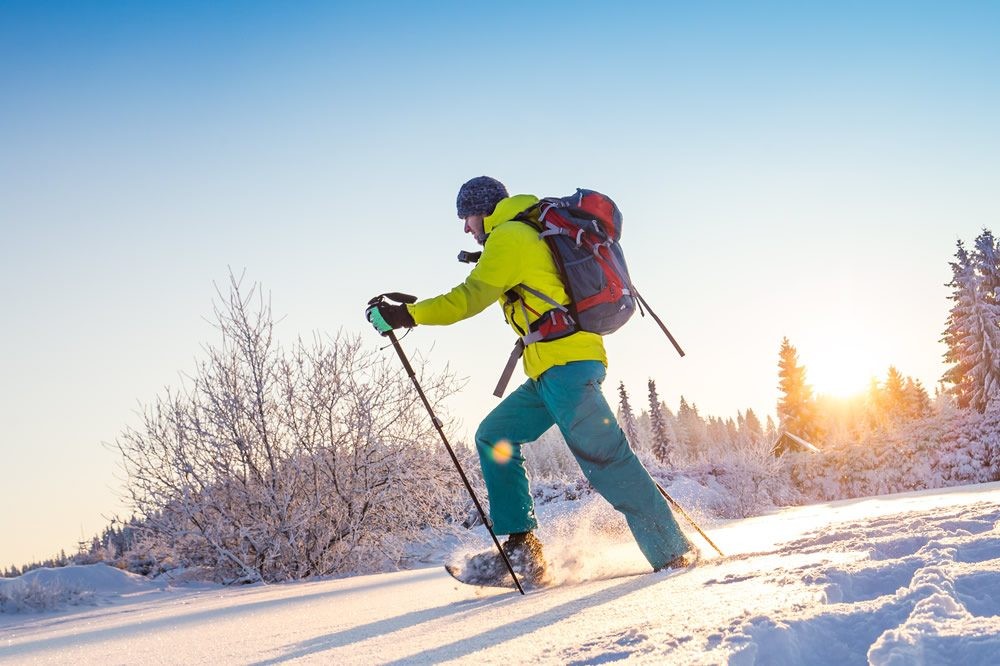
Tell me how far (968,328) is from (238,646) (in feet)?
95.0

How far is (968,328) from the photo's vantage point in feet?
82.9

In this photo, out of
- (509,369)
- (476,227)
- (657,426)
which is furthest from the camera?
(657,426)

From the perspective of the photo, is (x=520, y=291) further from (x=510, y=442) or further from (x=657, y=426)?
(x=657, y=426)

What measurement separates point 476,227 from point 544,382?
39.3 inches

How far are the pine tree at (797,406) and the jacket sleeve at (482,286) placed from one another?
4383cm

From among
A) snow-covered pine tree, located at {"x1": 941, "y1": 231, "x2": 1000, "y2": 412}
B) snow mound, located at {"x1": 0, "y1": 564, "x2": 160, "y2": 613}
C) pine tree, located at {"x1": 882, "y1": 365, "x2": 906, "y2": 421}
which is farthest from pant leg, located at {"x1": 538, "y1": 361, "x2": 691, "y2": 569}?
pine tree, located at {"x1": 882, "y1": 365, "x2": 906, "y2": 421}

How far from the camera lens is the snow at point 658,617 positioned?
3.55ft

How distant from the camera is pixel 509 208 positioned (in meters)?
3.36

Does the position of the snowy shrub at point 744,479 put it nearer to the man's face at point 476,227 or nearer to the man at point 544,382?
the man at point 544,382

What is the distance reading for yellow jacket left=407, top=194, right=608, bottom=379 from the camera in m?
3.15

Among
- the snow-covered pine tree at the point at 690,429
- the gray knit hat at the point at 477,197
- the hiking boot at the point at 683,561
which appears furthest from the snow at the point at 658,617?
the snow-covered pine tree at the point at 690,429

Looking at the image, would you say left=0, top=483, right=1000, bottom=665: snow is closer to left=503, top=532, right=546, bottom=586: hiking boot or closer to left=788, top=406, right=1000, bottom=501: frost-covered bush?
left=503, top=532, right=546, bottom=586: hiking boot

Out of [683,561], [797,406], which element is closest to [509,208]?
[683,561]

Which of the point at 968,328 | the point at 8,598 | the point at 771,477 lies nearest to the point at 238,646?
the point at 8,598
